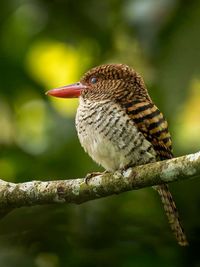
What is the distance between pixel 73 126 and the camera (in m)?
5.23

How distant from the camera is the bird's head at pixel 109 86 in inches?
184

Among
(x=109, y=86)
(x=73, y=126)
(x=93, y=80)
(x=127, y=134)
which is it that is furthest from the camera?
(x=73, y=126)

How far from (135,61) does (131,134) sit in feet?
5.04

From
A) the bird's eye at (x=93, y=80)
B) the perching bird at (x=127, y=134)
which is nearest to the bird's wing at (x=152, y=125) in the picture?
the perching bird at (x=127, y=134)

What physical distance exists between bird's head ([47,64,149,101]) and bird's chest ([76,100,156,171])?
0.19 meters

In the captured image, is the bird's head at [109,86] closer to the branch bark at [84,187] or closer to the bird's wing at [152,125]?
the bird's wing at [152,125]

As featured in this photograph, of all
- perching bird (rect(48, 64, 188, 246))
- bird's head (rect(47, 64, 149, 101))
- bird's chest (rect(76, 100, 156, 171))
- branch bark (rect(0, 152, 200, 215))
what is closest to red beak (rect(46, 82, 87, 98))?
bird's head (rect(47, 64, 149, 101))

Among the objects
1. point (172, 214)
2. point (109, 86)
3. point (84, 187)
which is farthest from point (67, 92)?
point (84, 187)

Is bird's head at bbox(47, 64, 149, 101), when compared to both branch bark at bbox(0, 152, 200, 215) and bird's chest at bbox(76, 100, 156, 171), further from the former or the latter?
branch bark at bbox(0, 152, 200, 215)

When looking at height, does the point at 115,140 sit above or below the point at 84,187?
above

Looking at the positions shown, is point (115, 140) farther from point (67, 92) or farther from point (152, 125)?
point (67, 92)

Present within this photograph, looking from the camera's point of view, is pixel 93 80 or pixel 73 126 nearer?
pixel 93 80

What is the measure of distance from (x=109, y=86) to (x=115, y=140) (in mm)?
520

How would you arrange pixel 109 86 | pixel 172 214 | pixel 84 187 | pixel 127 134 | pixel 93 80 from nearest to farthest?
pixel 84 187, pixel 127 134, pixel 172 214, pixel 109 86, pixel 93 80
